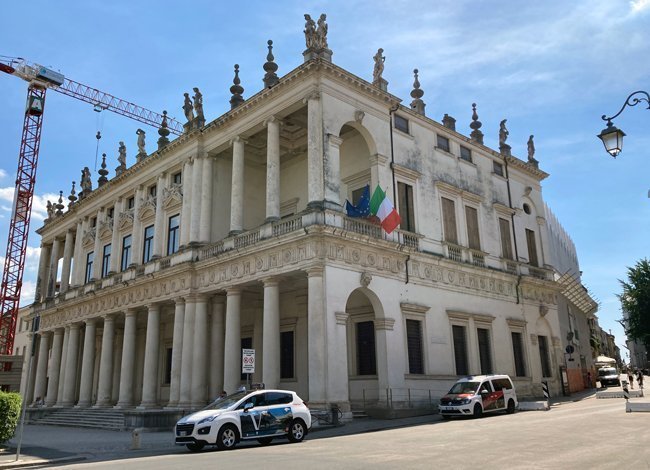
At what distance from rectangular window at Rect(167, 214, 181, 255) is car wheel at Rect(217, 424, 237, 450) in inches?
716

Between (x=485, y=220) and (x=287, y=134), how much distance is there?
12722 mm

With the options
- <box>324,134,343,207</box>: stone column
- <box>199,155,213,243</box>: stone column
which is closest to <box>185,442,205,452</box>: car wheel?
<box>324,134,343,207</box>: stone column

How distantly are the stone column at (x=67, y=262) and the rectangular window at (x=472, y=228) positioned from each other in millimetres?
31298

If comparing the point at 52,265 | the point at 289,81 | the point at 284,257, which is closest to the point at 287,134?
the point at 289,81

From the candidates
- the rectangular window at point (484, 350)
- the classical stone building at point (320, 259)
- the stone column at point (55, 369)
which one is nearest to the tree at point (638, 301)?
the classical stone building at point (320, 259)

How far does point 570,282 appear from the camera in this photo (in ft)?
133

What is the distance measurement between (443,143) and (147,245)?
1904 cm

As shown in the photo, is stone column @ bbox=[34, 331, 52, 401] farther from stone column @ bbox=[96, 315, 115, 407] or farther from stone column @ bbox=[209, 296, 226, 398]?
stone column @ bbox=[209, 296, 226, 398]

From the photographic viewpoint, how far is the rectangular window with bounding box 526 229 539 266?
3575 centimetres

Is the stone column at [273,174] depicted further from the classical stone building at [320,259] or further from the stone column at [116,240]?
the stone column at [116,240]

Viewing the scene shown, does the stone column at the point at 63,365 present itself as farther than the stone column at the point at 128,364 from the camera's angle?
Yes

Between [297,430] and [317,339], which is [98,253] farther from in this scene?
[297,430]

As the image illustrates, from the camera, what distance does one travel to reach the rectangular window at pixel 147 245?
33625mm

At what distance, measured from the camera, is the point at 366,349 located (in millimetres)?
25078
